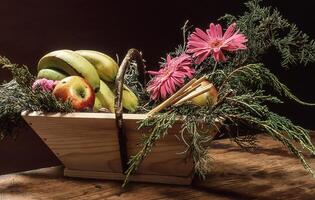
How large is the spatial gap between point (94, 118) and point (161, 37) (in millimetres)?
1123

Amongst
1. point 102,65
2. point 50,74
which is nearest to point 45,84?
point 50,74

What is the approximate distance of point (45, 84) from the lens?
3.04ft

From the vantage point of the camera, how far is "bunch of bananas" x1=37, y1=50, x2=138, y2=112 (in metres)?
0.98

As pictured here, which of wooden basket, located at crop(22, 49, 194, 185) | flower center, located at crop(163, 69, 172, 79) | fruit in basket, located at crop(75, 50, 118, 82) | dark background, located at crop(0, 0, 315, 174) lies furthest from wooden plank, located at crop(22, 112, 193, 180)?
dark background, located at crop(0, 0, 315, 174)

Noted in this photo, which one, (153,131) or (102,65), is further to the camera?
(102,65)

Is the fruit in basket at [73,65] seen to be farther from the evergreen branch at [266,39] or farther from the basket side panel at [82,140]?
the evergreen branch at [266,39]

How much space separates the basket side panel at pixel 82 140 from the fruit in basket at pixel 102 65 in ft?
0.70

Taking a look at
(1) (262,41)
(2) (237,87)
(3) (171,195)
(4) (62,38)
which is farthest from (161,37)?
(3) (171,195)

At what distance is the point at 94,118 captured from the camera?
0.85 m

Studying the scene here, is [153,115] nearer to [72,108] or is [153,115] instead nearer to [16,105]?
[72,108]

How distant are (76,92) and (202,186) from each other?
30 centimetres

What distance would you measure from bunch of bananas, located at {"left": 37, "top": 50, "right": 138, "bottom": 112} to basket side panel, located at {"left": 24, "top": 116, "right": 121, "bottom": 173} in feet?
0.30

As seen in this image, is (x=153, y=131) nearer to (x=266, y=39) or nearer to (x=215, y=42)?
(x=215, y=42)

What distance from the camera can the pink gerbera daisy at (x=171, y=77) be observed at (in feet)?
2.96
